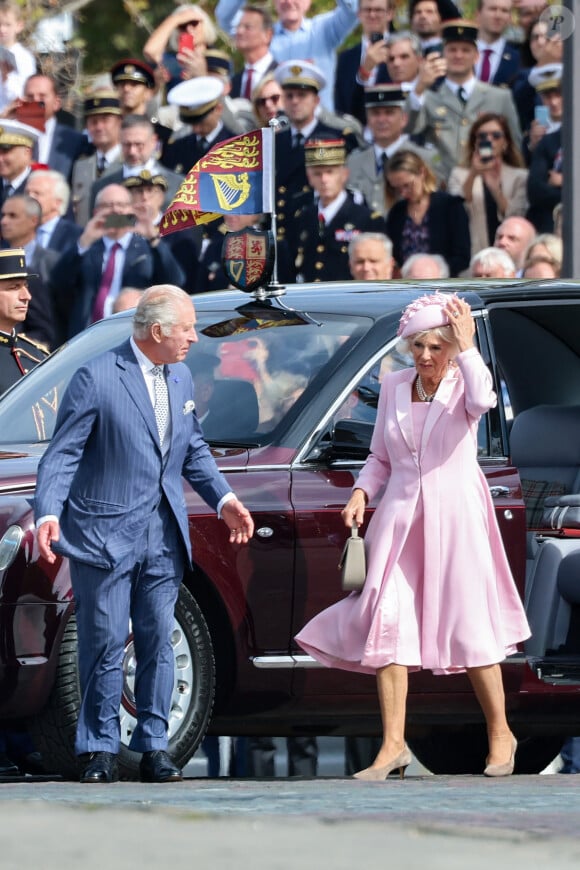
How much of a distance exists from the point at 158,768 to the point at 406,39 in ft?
26.8

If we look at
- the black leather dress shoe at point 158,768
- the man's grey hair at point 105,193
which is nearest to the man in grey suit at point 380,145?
the man's grey hair at point 105,193

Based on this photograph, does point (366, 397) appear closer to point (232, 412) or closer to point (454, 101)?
point (232, 412)

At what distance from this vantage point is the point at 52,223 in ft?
46.1

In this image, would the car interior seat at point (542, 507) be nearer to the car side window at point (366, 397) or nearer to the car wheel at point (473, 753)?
the car side window at point (366, 397)

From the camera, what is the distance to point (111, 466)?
22.8 ft

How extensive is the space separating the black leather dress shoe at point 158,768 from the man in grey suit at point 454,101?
23.6 ft

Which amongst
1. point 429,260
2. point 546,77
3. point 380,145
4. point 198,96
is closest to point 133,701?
point 429,260

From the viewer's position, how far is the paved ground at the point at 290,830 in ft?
13.7

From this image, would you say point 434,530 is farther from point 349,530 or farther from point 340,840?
point 340,840

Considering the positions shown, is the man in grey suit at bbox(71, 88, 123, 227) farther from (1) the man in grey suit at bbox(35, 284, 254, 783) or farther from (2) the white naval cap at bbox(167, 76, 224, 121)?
(1) the man in grey suit at bbox(35, 284, 254, 783)

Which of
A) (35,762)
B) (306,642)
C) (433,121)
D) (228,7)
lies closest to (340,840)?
(306,642)

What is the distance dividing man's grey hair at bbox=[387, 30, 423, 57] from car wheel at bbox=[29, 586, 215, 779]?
7.64m

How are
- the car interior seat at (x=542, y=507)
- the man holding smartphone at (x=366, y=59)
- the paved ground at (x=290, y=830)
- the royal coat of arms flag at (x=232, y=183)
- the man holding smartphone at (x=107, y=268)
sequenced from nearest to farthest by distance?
the paved ground at (x=290, y=830) → the car interior seat at (x=542, y=507) → the royal coat of arms flag at (x=232, y=183) → the man holding smartphone at (x=107, y=268) → the man holding smartphone at (x=366, y=59)

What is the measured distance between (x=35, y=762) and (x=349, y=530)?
84.6 inches
